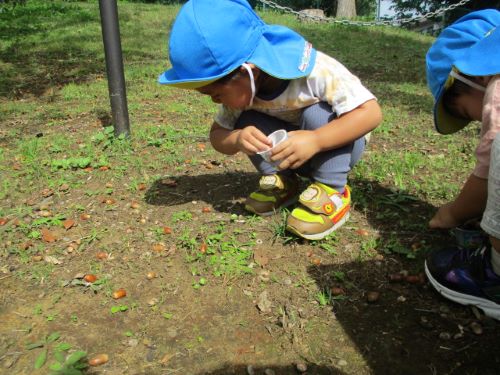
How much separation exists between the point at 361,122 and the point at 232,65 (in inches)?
23.9

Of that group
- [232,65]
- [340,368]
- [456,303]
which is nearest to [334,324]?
[340,368]

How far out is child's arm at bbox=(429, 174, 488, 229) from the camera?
1.78m

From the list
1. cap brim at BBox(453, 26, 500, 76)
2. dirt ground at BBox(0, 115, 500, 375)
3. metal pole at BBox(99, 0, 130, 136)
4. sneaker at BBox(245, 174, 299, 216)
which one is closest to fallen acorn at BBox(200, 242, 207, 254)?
dirt ground at BBox(0, 115, 500, 375)

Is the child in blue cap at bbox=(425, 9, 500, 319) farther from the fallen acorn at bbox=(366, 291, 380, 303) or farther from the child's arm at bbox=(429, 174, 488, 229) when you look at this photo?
the fallen acorn at bbox=(366, 291, 380, 303)

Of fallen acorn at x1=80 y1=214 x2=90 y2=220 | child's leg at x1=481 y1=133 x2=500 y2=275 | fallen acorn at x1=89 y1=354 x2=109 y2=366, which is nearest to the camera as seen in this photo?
child's leg at x1=481 y1=133 x2=500 y2=275

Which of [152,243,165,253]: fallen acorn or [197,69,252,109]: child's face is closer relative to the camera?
[197,69,252,109]: child's face

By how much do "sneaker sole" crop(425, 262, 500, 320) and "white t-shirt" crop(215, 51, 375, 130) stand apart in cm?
81

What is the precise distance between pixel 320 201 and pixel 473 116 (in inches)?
28.5

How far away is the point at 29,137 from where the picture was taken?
361 centimetres

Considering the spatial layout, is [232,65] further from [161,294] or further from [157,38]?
[157,38]

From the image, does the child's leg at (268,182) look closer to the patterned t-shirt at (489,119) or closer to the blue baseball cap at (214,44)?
the blue baseball cap at (214,44)

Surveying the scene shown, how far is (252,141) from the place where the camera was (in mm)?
2041

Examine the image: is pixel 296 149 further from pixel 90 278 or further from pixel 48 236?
pixel 48 236

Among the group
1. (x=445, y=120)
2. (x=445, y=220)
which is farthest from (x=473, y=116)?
(x=445, y=220)
